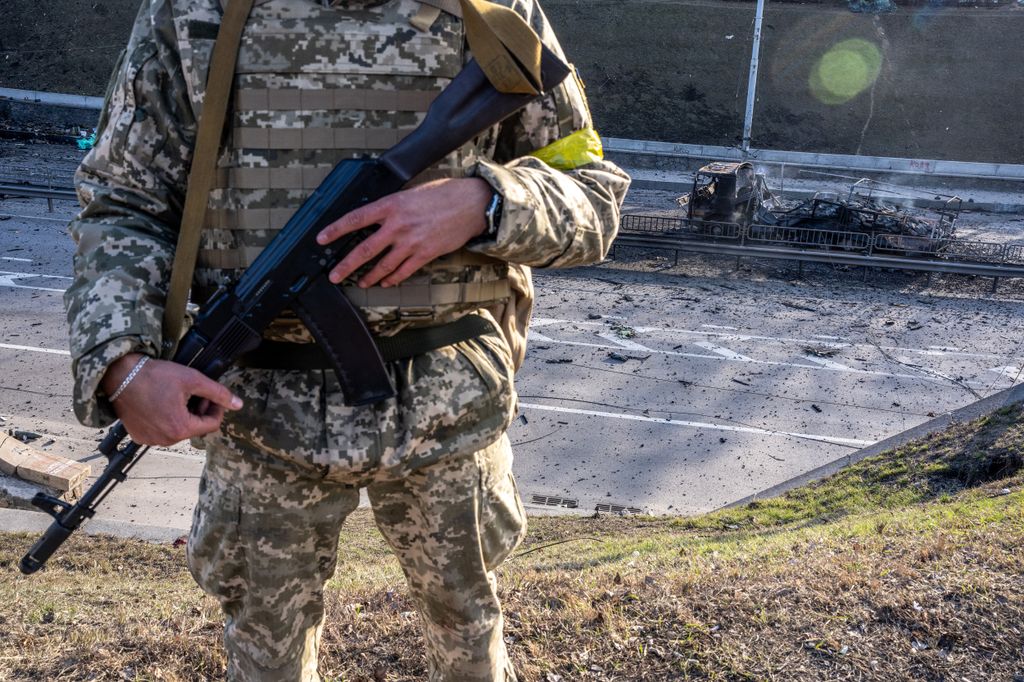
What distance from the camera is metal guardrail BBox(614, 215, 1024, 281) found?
1472 cm

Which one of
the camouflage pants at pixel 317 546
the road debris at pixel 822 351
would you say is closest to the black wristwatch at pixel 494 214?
the camouflage pants at pixel 317 546

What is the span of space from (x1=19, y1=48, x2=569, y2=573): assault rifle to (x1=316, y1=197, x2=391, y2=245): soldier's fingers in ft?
0.12

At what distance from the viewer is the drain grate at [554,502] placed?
7691 millimetres

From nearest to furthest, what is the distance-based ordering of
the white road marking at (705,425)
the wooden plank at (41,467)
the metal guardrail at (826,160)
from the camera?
the wooden plank at (41,467) → the white road marking at (705,425) → the metal guardrail at (826,160)

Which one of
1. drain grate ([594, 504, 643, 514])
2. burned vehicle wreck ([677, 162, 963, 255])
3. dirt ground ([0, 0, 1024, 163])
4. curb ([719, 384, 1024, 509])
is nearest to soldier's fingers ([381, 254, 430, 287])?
drain grate ([594, 504, 643, 514])

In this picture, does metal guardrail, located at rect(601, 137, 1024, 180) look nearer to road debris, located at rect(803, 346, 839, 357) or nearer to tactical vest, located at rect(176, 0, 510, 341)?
road debris, located at rect(803, 346, 839, 357)

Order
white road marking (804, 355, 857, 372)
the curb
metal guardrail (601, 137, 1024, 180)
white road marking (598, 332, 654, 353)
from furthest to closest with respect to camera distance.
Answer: metal guardrail (601, 137, 1024, 180), white road marking (598, 332, 654, 353), white road marking (804, 355, 857, 372), the curb

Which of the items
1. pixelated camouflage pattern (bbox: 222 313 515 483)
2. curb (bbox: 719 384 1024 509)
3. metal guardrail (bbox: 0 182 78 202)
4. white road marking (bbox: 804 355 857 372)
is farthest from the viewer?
metal guardrail (bbox: 0 182 78 202)

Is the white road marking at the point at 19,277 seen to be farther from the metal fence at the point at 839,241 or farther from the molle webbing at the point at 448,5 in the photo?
the molle webbing at the point at 448,5

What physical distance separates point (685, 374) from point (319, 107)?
29.2 feet

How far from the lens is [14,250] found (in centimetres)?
1435

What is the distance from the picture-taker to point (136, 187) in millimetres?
2094

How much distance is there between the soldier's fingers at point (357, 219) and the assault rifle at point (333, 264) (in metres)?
0.04

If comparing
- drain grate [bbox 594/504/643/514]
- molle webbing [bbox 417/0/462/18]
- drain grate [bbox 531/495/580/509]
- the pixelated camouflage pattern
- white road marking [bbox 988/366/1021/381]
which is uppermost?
molle webbing [bbox 417/0/462/18]
